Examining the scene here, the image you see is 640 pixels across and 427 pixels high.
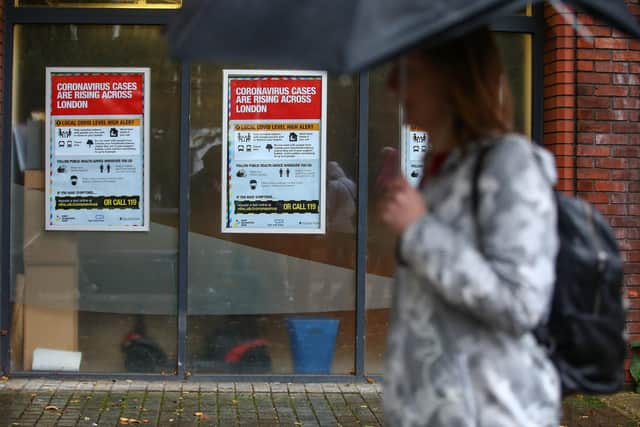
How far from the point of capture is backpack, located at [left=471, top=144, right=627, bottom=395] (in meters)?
2.08

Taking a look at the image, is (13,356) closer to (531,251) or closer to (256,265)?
(256,265)

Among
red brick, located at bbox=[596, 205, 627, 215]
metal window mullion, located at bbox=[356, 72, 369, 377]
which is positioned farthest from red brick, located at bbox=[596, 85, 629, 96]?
metal window mullion, located at bbox=[356, 72, 369, 377]

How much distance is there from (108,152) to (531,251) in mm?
5438

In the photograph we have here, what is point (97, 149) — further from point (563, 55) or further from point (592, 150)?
point (592, 150)

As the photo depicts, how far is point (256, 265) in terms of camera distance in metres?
7.07

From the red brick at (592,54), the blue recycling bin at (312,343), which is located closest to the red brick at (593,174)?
the red brick at (592,54)

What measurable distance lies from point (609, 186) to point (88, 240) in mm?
3880

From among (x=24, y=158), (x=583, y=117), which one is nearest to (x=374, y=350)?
(x=583, y=117)

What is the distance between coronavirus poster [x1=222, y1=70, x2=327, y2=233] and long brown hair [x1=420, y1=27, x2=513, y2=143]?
486cm

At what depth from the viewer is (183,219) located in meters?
6.96

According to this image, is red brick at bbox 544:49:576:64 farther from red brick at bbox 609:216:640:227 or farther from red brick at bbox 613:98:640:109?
red brick at bbox 609:216:640:227

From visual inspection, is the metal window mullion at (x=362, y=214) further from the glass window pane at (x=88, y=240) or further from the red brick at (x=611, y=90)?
the red brick at (x=611, y=90)

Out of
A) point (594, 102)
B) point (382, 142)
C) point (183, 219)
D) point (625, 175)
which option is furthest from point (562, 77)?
point (183, 219)

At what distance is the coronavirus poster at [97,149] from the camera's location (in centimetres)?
698
